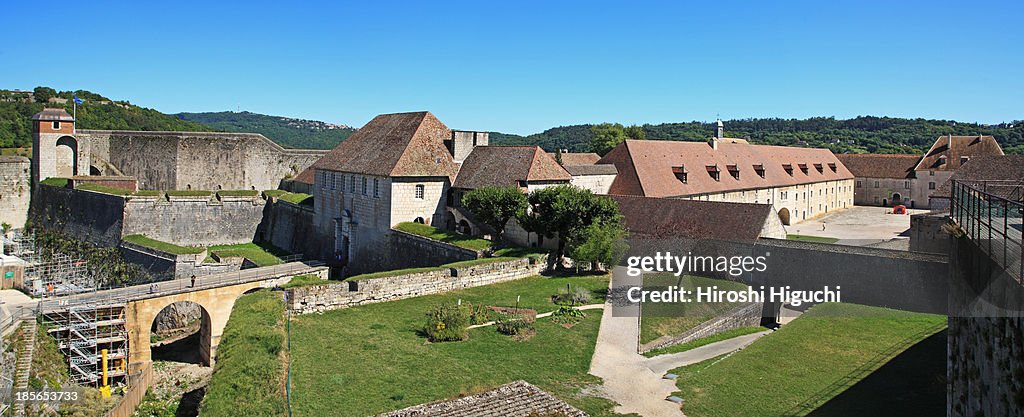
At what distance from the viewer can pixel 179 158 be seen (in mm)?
45406

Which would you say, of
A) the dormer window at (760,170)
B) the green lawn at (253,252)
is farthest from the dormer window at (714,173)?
the green lawn at (253,252)

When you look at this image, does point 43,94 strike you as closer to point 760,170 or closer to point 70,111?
point 70,111

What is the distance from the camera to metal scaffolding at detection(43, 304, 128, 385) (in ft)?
68.2

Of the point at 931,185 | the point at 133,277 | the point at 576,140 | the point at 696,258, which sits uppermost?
the point at 576,140

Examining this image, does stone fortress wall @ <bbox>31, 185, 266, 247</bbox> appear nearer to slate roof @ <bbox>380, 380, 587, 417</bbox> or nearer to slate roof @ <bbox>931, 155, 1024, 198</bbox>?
slate roof @ <bbox>380, 380, 587, 417</bbox>

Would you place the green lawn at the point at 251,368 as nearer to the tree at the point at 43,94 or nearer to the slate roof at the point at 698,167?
the slate roof at the point at 698,167

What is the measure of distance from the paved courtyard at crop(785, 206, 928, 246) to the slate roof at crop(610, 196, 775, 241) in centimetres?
1096

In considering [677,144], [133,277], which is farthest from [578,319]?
[677,144]

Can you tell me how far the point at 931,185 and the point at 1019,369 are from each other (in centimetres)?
6260

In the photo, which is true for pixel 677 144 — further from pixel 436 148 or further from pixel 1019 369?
pixel 1019 369

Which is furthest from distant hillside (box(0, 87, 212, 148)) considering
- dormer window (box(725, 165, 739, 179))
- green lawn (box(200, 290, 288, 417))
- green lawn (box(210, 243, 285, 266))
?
dormer window (box(725, 165, 739, 179))

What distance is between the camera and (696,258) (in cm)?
2695

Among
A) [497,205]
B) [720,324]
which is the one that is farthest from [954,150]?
[720,324]

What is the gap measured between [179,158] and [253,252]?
12.4m
